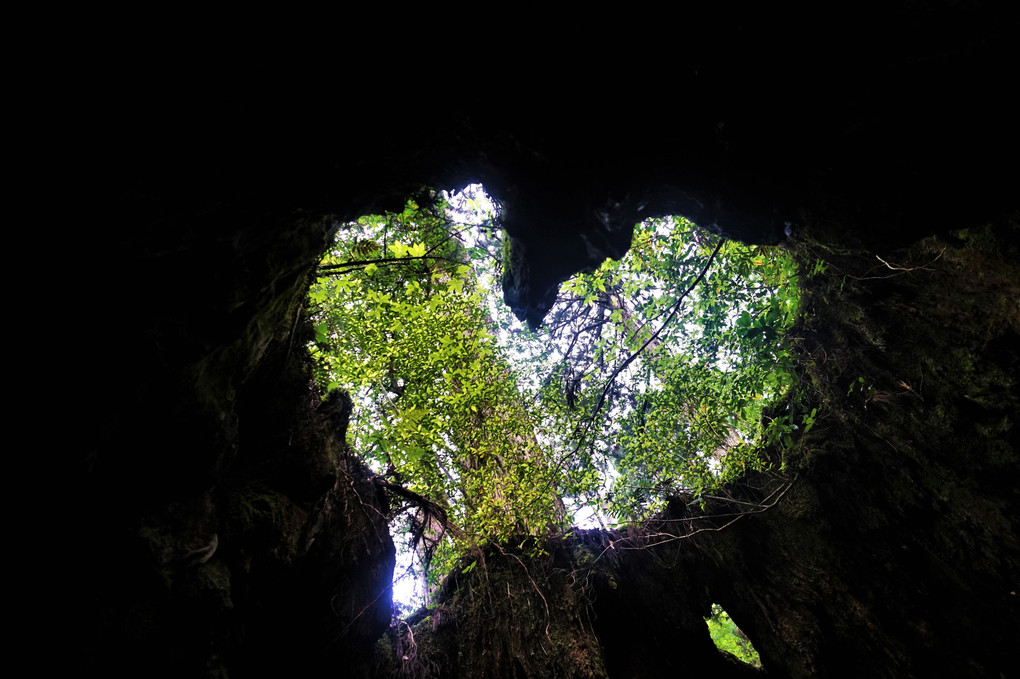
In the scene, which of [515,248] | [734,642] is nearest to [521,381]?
[515,248]


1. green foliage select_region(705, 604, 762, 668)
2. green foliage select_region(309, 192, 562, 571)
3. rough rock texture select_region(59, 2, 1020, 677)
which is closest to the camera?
rough rock texture select_region(59, 2, 1020, 677)

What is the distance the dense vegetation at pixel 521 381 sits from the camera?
5574 mm

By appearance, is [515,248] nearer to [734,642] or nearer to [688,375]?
[688,375]

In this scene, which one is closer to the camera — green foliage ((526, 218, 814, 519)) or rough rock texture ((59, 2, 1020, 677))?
rough rock texture ((59, 2, 1020, 677))

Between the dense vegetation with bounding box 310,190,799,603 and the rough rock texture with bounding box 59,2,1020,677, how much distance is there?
92 centimetres

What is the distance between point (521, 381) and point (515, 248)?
3.48 m

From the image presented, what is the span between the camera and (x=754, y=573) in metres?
6.66

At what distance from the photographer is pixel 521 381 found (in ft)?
23.6

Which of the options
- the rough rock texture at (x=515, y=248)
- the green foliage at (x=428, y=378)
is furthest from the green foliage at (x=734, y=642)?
the green foliage at (x=428, y=378)

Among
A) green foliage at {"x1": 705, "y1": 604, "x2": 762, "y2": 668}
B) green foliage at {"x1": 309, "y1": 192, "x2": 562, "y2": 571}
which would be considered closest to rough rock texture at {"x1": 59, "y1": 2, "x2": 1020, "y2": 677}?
green foliage at {"x1": 309, "y1": 192, "x2": 562, "y2": 571}

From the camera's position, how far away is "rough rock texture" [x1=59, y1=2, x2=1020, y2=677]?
6.84ft

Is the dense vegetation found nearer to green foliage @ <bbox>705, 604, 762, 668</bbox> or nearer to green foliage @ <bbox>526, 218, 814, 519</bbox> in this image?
green foliage @ <bbox>526, 218, 814, 519</bbox>

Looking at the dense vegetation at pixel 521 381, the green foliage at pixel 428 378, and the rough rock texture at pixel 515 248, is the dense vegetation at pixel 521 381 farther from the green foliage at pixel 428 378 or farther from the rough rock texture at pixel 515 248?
the rough rock texture at pixel 515 248

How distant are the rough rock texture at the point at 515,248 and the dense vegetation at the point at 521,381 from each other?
92 centimetres
